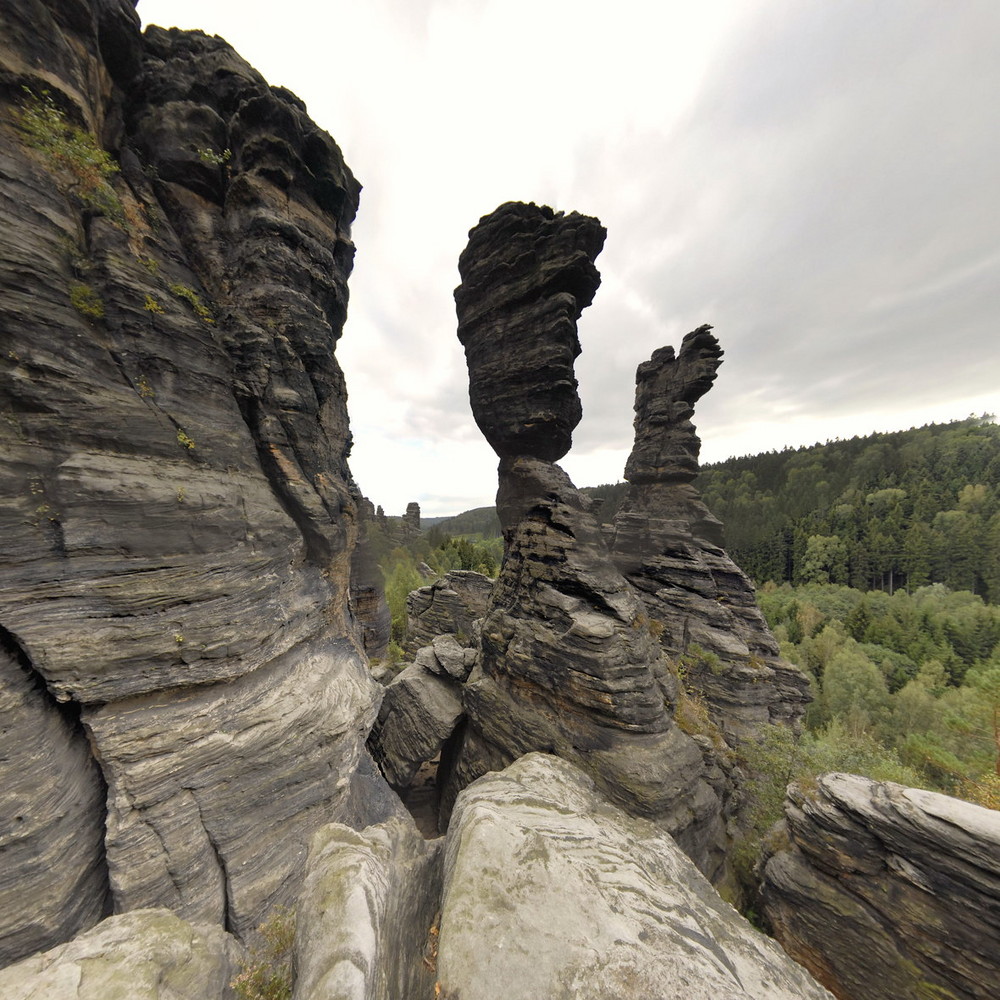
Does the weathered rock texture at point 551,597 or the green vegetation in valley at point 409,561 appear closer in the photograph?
the weathered rock texture at point 551,597

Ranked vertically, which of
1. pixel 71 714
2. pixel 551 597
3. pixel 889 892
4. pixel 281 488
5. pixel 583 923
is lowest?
pixel 889 892

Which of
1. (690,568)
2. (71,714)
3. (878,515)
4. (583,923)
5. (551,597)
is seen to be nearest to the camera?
(583,923)

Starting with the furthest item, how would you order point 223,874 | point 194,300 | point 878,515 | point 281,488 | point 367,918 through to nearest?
point 878,515
point 281,488
point 194,300
point 223,874
point 367,918

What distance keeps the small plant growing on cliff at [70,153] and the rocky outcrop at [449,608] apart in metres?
24.9

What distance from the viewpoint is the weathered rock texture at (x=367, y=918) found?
4193 mm

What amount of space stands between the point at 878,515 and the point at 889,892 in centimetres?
11516

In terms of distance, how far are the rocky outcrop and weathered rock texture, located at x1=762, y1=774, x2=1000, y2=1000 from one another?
20.0 metres

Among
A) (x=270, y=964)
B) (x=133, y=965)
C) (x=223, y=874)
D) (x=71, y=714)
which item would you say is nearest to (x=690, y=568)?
(x=270, y=964)

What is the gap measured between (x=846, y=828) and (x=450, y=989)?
1044 cm

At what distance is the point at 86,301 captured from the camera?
7.34 meters

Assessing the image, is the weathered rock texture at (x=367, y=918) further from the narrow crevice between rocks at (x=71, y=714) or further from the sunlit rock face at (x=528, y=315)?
the sunlit rock face at (x=528, y=315)

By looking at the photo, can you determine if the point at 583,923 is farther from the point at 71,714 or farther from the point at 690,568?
the point at 690,568

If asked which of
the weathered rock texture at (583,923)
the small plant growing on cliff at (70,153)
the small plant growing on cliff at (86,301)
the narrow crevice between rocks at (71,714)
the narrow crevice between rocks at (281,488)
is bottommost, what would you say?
the weathered rock texture at (583,923)

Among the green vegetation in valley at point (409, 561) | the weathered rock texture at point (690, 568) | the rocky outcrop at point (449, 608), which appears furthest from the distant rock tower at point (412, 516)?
the weathered rock texture at point (690, 568)
